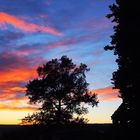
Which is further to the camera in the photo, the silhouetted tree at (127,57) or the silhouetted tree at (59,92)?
the silhouetted tree at (59,92)

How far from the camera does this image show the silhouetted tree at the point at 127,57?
34469mm

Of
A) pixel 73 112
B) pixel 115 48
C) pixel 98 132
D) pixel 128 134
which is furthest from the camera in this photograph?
pixel 73 112

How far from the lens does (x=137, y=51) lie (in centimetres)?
3497

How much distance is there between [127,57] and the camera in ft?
118

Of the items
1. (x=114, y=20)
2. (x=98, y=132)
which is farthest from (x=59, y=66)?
(x=114, y=20)

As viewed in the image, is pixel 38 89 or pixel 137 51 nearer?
pixel 137 51

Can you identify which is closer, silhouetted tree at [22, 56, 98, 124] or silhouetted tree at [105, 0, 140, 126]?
silhouetted tree at [105, 0, 140, 126]

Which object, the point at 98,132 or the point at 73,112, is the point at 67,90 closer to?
the point at 73,112

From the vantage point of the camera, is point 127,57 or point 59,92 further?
point 59,92

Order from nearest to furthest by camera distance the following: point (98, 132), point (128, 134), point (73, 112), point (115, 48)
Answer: point (128, 134) < point (115, 48) < point (98, 132) < point (73, 112)

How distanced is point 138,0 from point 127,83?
6.74m

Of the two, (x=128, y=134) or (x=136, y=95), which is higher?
(x=136, y=95)

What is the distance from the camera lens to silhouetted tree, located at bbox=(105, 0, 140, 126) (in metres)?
34.5

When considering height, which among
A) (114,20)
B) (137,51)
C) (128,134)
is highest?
(114,20)
